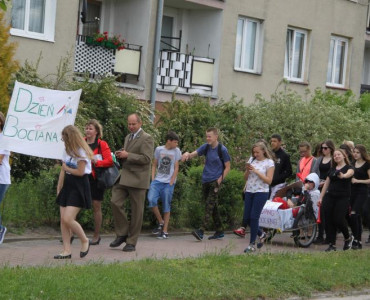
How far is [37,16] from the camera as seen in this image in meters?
21.7

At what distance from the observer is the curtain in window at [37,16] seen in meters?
21.6

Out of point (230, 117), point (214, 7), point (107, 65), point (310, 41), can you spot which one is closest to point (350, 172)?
point (230, 117)

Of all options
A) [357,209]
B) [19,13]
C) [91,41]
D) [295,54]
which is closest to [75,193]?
[357,209]

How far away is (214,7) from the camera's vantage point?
2588 cm

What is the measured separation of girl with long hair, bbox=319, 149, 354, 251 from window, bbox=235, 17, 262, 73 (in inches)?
517

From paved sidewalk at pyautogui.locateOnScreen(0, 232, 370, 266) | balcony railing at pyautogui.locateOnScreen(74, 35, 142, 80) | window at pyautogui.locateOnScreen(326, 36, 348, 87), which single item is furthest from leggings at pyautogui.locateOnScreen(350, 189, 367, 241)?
window at pyautogui.locateOnScreen(326, 36, 348, 87)

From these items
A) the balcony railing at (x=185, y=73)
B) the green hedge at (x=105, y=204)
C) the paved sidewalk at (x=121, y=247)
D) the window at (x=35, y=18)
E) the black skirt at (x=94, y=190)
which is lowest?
the paved sidewalk at (x=121, y=247)

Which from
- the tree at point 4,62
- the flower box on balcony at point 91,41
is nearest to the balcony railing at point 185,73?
the flower box on balcony at point 91,41

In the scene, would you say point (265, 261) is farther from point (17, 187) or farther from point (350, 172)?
point (17, 187)

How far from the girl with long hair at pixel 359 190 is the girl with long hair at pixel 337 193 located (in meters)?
0.44

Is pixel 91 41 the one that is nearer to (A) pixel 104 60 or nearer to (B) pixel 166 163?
(A) pixel 104 60

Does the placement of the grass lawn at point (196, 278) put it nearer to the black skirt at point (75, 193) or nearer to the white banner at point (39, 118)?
the black skirt at point (75, 193)

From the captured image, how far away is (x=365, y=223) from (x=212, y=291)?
29.8 feet

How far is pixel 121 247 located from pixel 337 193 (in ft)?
12.2
